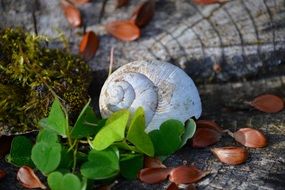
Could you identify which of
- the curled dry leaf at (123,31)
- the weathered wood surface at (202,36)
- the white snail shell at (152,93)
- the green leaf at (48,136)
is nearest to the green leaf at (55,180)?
the green leaf at (48,136)

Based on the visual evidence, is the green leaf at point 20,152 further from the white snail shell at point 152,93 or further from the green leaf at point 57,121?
the white snail shell at point 152,93

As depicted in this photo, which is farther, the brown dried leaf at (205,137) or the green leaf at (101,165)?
the brown dried leaf at (205,137)

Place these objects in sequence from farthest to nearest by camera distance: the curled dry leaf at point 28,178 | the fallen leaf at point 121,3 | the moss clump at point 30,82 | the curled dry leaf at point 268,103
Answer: the fallen leaf at point 121,3 < the curled dry leaf at point 268,103 < the moss clump at point 30,82 < the curled dry leaf at point 28,178

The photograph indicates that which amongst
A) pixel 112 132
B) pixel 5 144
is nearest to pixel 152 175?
pixel 112 132

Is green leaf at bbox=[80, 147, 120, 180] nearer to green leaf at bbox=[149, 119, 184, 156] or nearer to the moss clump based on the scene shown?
green leaf at bbox=[149, 119, 184, 156]

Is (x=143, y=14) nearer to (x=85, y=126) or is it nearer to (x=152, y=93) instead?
(x=152, y=93)

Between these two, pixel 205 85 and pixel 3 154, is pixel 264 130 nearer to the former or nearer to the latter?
pixel 205 85

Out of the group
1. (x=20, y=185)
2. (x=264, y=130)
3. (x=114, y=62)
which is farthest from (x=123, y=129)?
(x=114, y=62)
